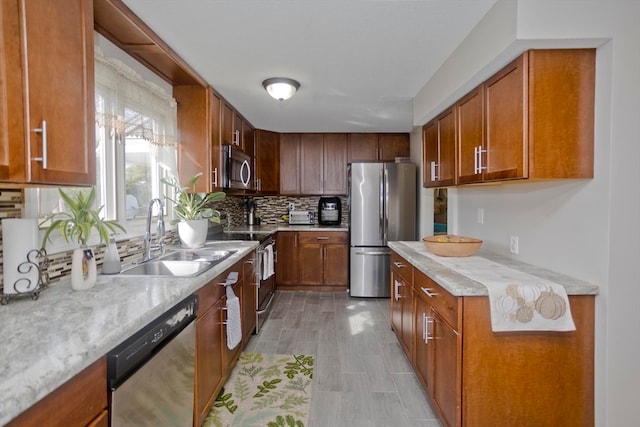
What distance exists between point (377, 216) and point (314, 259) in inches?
41.4

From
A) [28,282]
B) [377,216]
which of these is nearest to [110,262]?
[28,282]

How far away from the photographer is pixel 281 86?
110 inches

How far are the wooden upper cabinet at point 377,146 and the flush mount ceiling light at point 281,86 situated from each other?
2.18m

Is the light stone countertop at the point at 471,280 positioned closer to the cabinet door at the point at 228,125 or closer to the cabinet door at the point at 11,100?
the cabinet door at the point at 11,100

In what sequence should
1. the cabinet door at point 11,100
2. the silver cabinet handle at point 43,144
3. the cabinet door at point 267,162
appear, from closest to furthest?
the cabinet door at point 11,100
the silver cabinet handle at point 43,144
the cabinet door at point 267,162

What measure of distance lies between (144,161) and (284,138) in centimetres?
275

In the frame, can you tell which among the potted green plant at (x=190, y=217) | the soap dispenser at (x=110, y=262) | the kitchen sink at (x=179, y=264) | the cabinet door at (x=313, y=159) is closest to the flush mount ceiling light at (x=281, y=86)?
the potted green plant at (x=190, y=217)

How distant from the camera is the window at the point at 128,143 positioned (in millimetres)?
1896

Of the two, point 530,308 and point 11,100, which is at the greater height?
point 11,100

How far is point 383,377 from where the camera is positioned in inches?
95.8

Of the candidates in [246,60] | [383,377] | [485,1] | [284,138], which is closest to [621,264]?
[485,1]

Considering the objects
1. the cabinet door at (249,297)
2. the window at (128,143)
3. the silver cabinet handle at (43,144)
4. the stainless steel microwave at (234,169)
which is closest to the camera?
the silver cabinet handle at (43,144)

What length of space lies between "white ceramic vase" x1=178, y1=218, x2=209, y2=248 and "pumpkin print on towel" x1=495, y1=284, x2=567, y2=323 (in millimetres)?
2095

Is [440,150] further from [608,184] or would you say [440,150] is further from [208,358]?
[208,358]
